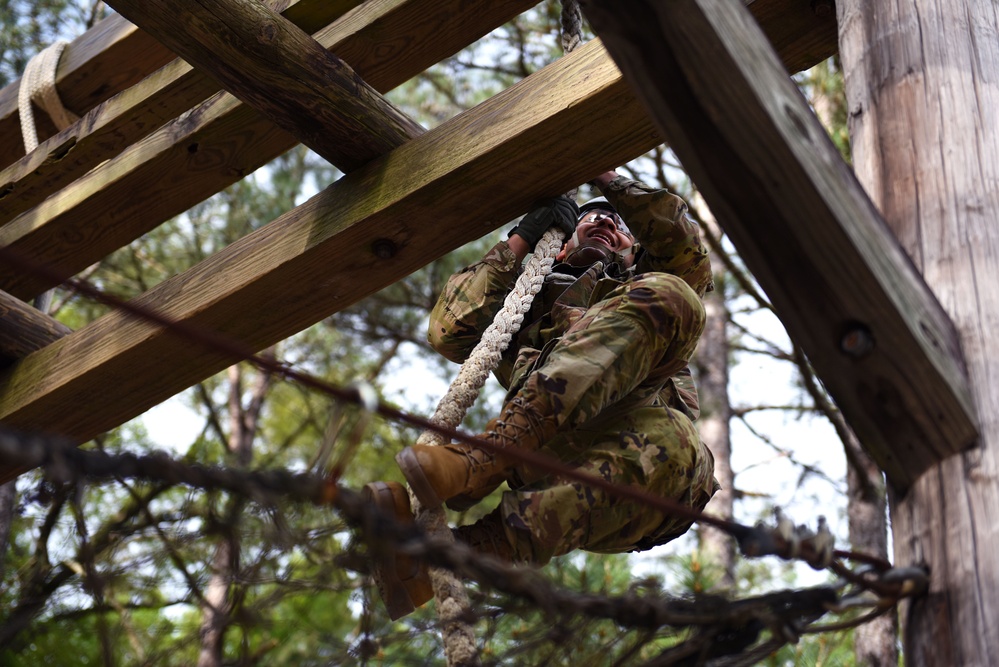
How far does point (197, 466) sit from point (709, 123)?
0.95 m

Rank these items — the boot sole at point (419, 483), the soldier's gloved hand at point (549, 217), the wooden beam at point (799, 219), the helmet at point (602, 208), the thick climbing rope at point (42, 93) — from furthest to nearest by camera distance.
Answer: the thick climbing rope at point (42, 93) < the helmet at point (602, 208) < the soldier's gloved hand at point (549, 217) < the boot sole at point (419, 483) < the wooden beam at point (799, 219)

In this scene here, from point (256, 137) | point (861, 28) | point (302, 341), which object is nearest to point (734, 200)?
point (861, 28)

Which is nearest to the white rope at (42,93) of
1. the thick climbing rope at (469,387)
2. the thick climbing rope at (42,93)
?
the thick climbing rope at (42,93)

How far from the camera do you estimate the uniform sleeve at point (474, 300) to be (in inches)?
124

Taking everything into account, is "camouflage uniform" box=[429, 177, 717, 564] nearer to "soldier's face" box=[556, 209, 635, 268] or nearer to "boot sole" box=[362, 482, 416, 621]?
"soldier's face" box=[556, 209, 635, 268]

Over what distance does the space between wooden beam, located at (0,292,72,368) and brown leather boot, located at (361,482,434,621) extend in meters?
1.49

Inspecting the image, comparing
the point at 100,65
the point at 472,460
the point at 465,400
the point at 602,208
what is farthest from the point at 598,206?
the point at 100,65

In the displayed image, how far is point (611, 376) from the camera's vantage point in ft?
8.66

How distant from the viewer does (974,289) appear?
6.53 feet

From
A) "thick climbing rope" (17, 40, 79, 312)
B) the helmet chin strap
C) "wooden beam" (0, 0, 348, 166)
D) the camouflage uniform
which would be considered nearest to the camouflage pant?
the camouflage uniform

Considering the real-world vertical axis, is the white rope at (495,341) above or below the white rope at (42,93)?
below

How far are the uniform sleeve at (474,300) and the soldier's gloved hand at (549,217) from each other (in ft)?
0.57

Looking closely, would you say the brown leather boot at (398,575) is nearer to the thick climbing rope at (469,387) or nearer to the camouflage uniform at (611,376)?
the thick climbing rope at (469,387)

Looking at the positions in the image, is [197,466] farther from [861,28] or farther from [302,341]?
[302,341]
